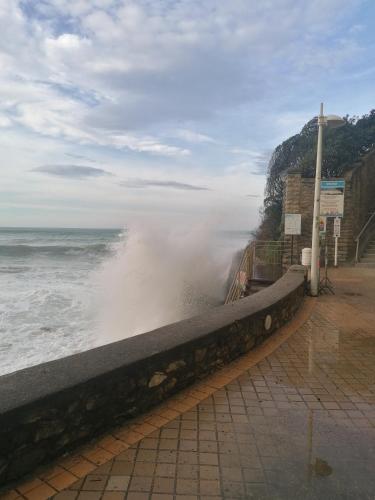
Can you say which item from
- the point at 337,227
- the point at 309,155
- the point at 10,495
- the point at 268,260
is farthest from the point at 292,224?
the point at 10,495

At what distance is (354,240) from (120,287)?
9.92 m

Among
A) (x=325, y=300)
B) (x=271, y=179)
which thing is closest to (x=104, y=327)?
(x=325, y=300)

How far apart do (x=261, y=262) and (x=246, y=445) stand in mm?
12497

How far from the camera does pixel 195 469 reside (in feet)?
8.40

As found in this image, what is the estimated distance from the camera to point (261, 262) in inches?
593

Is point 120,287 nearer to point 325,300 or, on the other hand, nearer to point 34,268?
point 325,300

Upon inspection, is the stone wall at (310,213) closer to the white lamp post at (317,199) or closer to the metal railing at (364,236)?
the metal railing at (364,236)

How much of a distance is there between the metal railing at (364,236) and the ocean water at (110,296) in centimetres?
574

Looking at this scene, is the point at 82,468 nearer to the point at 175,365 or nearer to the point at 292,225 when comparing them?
the point at 175,365

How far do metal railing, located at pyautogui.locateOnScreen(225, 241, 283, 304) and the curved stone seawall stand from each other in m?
7.98

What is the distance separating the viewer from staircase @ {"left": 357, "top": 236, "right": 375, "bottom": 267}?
15041mm

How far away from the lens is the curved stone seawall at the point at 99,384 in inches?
92.7

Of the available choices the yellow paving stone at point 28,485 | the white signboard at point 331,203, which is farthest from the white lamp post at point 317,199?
the yellow paving stone at point 28,485

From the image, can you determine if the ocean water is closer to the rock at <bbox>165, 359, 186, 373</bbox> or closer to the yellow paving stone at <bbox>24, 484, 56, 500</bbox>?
the rock at <bbox>165, 359, 186, 373</bbox>
